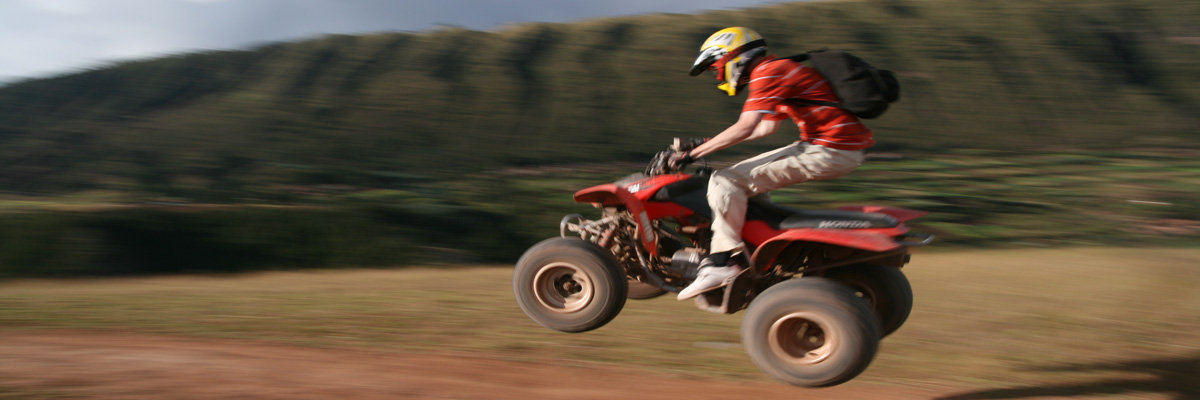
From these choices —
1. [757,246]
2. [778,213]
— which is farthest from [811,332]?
[778,213]

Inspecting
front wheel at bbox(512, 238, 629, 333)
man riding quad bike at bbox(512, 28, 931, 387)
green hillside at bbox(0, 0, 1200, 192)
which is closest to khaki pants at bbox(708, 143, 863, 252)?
man riding quad bike at bbox(512, 28, 931, 387)

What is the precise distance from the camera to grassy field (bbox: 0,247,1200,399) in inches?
223

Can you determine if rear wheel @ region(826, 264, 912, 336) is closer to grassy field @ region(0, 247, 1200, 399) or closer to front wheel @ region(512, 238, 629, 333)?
grassy field @ region(0, 247, 1200, 399)

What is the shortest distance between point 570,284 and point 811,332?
57.5 inches

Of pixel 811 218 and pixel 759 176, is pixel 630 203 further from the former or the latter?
pixel 811 218

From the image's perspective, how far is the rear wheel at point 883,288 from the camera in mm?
5191

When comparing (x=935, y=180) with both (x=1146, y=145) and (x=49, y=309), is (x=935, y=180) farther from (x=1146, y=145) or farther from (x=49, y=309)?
(x=49, y=309)

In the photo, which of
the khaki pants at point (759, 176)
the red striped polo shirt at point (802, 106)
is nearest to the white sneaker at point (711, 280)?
the khaki pants at point (759, 176)

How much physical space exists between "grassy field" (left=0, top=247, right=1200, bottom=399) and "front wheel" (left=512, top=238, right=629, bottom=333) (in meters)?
0.63

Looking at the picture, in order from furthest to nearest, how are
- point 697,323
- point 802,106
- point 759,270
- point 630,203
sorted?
point 697,323, point 630,203, point 759,270, point 802,106

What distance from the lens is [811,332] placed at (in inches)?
186

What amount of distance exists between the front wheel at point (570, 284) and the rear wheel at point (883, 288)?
1.29 metres

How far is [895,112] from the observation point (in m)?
24.3

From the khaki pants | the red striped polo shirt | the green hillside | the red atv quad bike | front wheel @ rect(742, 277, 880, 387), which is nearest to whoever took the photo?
front wheel @ rect(742, 277, 880, 387)
